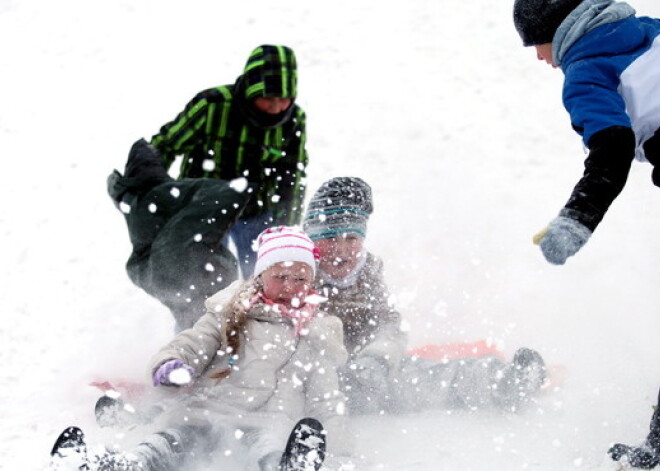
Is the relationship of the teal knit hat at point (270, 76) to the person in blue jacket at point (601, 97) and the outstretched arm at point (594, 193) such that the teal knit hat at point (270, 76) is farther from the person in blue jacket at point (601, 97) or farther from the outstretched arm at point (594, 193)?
the outstretched arm at point (594, 193)

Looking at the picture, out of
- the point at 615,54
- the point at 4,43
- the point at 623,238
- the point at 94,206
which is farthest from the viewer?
the point at 4,43

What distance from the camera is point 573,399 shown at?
380cm

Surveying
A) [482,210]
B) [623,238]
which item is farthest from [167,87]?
[623,238]

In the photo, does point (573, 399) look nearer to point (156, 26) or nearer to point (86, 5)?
point (156, 26)

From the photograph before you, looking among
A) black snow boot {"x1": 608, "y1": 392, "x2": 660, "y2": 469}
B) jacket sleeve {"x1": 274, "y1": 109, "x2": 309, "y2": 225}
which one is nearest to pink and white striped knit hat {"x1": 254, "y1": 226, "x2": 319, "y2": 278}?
black snow boot {"x1": 608, "y1": 392, "x2": 660, "y2": 469}

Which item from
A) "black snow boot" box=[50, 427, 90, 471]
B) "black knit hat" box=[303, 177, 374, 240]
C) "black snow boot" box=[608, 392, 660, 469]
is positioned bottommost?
"black snow boot" box=[608, 392, 660, 469]

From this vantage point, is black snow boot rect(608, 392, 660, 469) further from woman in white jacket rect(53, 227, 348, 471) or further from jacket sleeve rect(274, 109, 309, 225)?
jacket sleeve rect(274, 109, 309, 225)

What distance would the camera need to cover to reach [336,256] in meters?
3.89

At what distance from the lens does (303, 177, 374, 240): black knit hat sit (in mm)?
3914

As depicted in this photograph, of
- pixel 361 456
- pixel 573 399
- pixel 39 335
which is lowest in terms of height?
pixel 361 456

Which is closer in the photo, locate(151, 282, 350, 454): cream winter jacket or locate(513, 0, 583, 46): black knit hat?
locate(513, 0, 583, 46): black knit hat

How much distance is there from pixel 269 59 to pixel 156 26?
185 inches

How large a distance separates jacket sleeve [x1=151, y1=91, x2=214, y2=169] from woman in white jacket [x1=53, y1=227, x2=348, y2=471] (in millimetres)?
1385

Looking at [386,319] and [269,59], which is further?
[269,59]
